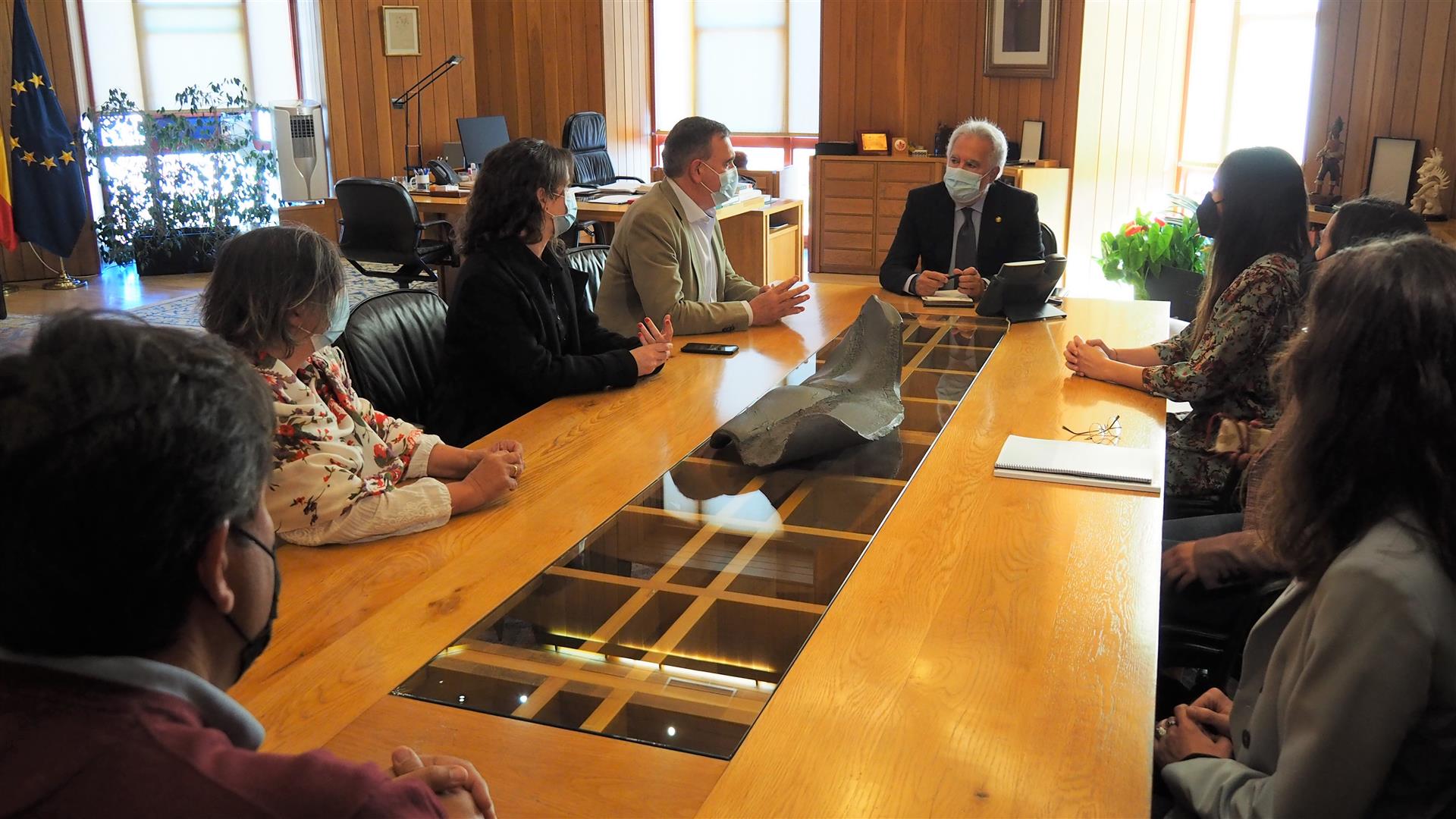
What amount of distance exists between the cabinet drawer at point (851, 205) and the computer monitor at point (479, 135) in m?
2.26

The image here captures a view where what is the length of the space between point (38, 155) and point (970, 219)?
659cm

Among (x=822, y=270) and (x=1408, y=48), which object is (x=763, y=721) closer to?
(x=1408, y=48)

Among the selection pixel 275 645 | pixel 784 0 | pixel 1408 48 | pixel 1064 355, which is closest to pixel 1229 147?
pixel 1408 48

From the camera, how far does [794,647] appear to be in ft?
4.74

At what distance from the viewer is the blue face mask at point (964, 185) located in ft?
13.3

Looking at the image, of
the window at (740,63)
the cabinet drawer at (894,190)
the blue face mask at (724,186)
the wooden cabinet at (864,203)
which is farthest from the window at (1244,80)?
the blue face mask at (724,186)

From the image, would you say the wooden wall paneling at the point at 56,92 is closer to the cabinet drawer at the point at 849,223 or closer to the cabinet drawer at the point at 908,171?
the cabinet drawer at the point at 849,223

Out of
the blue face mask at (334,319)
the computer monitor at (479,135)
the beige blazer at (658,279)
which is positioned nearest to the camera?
the blue face mask at (334,319)

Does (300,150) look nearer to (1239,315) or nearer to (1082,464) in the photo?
(1239,315)

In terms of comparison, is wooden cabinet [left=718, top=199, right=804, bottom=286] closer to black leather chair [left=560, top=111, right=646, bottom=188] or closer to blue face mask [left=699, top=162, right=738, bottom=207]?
black leather chair [left=560, top=111, right=646, bottom=188]

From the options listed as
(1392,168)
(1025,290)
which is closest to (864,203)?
(1392,168)

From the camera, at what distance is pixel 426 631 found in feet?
4.87

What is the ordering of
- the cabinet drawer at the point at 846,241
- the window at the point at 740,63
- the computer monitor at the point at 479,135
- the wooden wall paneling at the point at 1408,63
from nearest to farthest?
the wooden wall paneling at the point at 1408,63
the computer monitor at the point at 479,135
the cabinet drawer at the point at 846,241
the window at the point at 740,63

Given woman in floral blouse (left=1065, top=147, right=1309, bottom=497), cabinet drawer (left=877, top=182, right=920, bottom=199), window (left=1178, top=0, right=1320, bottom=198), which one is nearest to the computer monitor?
cabinet drawer (left=877, top=182, right=920, bottom=199)
